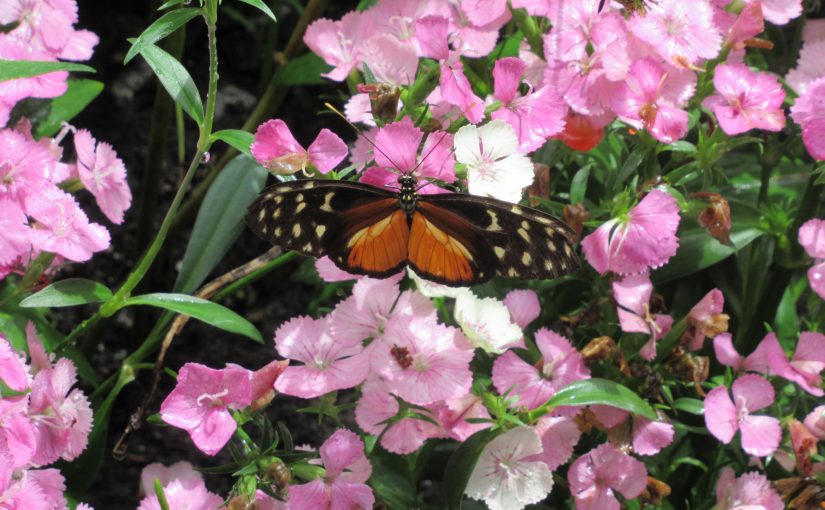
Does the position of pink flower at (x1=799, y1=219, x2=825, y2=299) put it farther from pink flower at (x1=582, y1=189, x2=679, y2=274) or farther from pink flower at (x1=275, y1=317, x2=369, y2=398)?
pink flower at (x1=275, y1=317, x2=369, y2=398)

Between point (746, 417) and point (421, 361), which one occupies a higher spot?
point (421, 361)

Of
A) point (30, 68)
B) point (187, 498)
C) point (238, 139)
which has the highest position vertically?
point (30, 68)

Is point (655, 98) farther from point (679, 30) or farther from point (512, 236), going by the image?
point (512, 236)

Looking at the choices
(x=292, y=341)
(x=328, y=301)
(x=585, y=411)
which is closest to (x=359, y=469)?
(x=292, y=341)

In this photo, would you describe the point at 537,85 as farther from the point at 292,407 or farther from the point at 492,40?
the point at 292,407

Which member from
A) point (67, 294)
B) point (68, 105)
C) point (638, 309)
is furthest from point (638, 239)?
point (68, 105)
